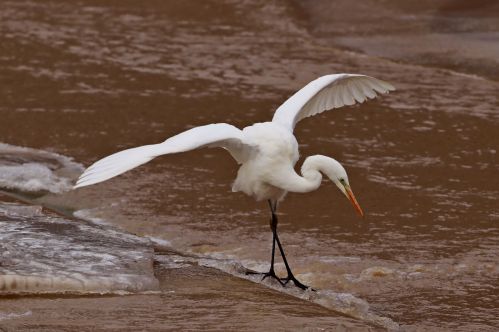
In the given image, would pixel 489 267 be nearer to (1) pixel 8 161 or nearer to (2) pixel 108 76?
(1) pixel 8 161

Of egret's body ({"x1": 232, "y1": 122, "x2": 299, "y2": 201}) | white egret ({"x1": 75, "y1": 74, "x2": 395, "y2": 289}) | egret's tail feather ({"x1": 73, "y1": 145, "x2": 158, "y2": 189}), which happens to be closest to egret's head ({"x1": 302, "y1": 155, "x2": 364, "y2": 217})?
white egret ({"x1": 75, "y1": 74, "x2": 395, "y2": 289})

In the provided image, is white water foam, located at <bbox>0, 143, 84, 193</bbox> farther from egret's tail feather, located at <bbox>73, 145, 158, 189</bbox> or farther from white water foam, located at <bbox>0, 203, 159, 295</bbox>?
egret's tail feather, located at <bbox>73, 145, 158, 189</bbox>

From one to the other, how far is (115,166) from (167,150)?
0.96 ft

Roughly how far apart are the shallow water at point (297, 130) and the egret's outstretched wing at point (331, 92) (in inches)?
28.4

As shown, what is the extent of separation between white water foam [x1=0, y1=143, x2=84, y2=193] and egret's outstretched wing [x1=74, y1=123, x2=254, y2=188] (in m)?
1.97

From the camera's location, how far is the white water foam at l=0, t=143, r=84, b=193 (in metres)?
8.14

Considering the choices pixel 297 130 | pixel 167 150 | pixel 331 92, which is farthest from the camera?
pixel 297 130

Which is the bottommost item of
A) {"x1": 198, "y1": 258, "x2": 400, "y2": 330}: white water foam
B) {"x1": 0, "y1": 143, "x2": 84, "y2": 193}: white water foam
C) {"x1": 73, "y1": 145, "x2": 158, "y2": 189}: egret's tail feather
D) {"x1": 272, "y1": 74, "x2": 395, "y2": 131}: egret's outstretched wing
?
{"x1": 198, "y1": 258, "x2": 400, "y2": 330}: white water foam

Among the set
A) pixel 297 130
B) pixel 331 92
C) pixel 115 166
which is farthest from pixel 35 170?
pixel 115 166

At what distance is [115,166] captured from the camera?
18.1 feet

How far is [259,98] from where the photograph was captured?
33.1ft

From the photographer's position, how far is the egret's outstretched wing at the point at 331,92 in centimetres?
710

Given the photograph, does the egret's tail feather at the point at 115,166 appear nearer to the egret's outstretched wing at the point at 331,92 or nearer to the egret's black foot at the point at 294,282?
the egret's black foot at the point at 294,282

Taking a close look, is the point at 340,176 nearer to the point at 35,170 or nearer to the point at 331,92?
the point at 331,92
